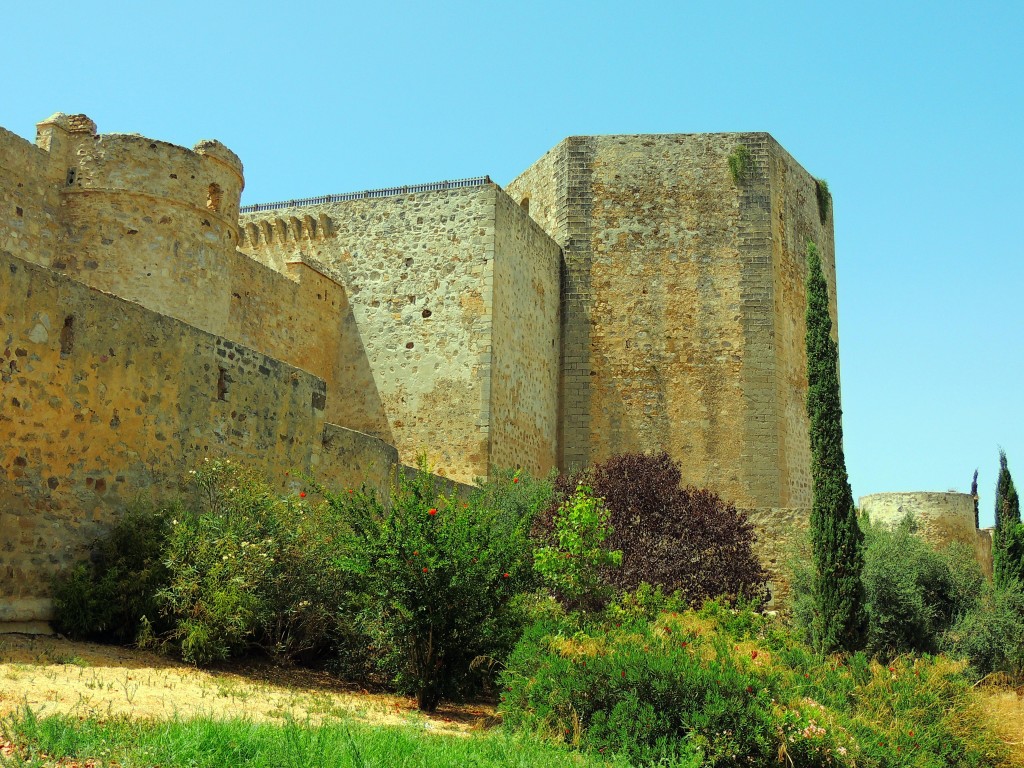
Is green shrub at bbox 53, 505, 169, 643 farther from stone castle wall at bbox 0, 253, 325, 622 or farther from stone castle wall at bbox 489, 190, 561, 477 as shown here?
stone castle wall at bbox 489, 190, 561, 477

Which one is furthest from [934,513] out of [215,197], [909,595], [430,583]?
[430,583]

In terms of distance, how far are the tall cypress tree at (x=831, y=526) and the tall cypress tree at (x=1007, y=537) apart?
585 centimetres

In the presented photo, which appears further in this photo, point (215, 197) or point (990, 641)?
point (990, 641)

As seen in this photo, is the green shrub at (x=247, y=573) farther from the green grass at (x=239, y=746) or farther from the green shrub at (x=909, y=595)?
the green shrub at (x=909, y=595)

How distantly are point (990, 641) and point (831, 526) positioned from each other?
3.70m

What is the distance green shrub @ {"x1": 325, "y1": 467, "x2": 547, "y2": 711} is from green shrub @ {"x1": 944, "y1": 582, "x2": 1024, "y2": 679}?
Result: 30.0ft

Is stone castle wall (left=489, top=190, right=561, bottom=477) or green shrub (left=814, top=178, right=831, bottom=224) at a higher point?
green shrub (left=814, top=178, right=831, bottom=224)

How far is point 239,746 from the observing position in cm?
536

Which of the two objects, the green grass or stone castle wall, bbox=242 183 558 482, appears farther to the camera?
stone castle wall, bbox=242 183 558 482

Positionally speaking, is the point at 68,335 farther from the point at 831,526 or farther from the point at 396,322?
the point at 396,322

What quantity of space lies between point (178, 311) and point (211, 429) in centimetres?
278

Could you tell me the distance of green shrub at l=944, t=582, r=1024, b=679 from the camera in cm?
1521

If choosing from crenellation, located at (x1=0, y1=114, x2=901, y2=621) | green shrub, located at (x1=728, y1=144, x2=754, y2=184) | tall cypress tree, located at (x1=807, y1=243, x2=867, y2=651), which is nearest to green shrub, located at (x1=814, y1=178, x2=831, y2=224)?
crenellation, located at (x1=0, y1=114, x2=901, y2=621)

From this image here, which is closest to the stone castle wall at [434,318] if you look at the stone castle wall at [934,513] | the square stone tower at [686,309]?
the square stone tower at [686,309]
